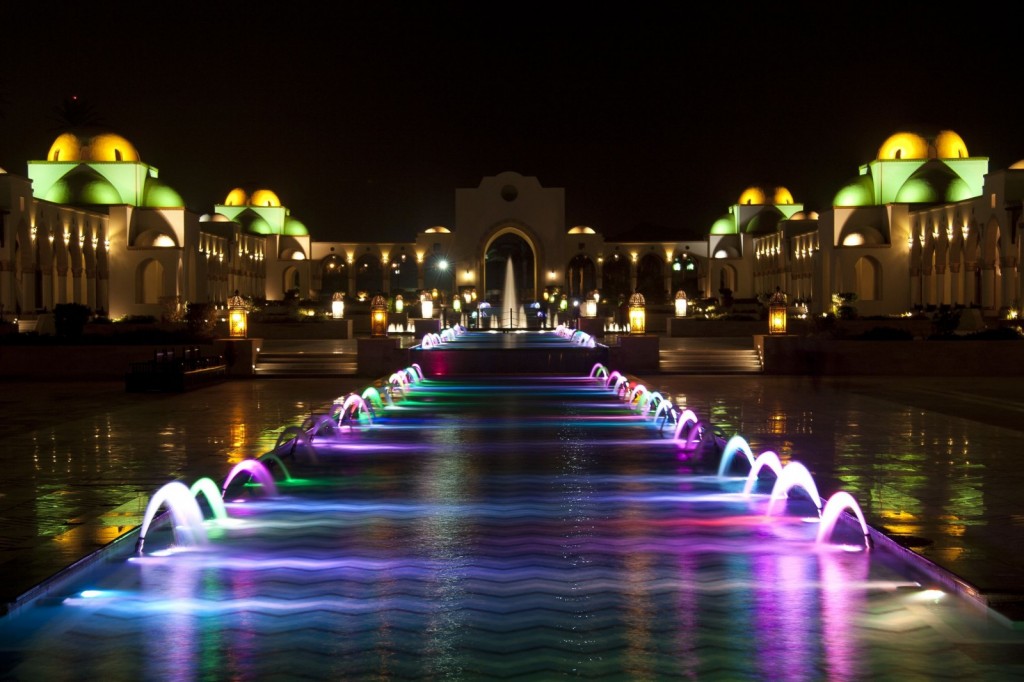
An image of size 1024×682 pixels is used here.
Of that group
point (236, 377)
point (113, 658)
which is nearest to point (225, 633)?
point (113, 658)

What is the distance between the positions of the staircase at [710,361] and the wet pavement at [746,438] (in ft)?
7.14

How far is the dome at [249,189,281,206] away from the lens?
60.2m

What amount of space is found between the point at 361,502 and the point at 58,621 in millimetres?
2937

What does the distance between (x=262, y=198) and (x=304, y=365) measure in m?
41.6

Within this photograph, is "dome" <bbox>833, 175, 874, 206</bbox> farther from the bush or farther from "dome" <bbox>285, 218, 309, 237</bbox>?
"dome" <bbox>285, 218, 309, 237</bbox>

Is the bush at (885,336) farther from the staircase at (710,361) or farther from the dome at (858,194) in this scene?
the dome at (858,194)

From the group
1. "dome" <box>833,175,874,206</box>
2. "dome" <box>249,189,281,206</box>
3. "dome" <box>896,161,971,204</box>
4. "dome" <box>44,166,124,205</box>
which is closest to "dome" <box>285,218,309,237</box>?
"dome" <box>249,189,281,206</box>

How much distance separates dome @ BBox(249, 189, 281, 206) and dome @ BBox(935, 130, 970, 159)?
1322 inches

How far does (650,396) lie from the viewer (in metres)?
14.0

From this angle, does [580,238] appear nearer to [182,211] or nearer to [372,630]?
[182,211]

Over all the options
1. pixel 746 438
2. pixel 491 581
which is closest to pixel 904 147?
pixel 746 438

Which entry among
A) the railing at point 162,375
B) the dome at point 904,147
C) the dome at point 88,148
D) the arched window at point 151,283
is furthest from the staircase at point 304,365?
the dome at point 904,147

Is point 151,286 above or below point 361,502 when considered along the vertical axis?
above

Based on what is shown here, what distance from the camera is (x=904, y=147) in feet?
140
